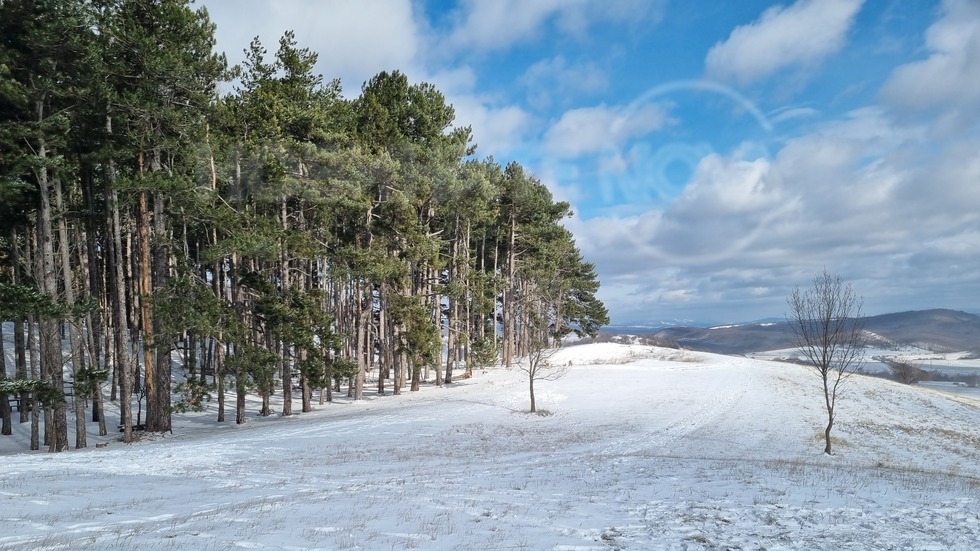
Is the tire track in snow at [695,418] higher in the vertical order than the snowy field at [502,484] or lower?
A: lower

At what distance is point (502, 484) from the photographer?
35.7 ft

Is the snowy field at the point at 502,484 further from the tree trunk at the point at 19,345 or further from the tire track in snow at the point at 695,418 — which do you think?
the tree trunk at the point at 19,345

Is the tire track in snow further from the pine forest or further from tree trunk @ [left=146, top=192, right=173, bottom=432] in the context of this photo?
tree trunk @ [left=146, top=192, right=173, bottom=432]

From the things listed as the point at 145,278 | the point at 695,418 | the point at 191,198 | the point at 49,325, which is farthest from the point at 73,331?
the point at 695,418

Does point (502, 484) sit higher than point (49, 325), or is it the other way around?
point (49, 325)

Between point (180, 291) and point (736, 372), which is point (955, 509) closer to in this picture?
point (180, 291)

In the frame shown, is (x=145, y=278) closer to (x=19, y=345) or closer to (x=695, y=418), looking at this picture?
(x=19, y=345)

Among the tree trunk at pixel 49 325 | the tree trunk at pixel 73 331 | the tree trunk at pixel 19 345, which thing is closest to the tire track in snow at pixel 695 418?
the tree trunk at pixel 73 331

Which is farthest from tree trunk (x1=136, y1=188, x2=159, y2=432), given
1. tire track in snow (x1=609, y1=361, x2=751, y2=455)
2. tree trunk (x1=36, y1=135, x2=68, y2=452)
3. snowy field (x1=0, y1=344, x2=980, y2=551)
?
tire track in snow (x1=609, y1=361, x2=751, y2=455)

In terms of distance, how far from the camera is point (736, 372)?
4141 cm

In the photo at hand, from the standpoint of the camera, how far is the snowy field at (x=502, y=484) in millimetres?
7219

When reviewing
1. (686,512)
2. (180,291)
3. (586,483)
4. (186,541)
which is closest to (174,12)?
(180,291)

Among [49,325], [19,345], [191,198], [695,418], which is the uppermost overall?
[191,198]

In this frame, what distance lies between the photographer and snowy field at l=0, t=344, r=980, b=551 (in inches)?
284
